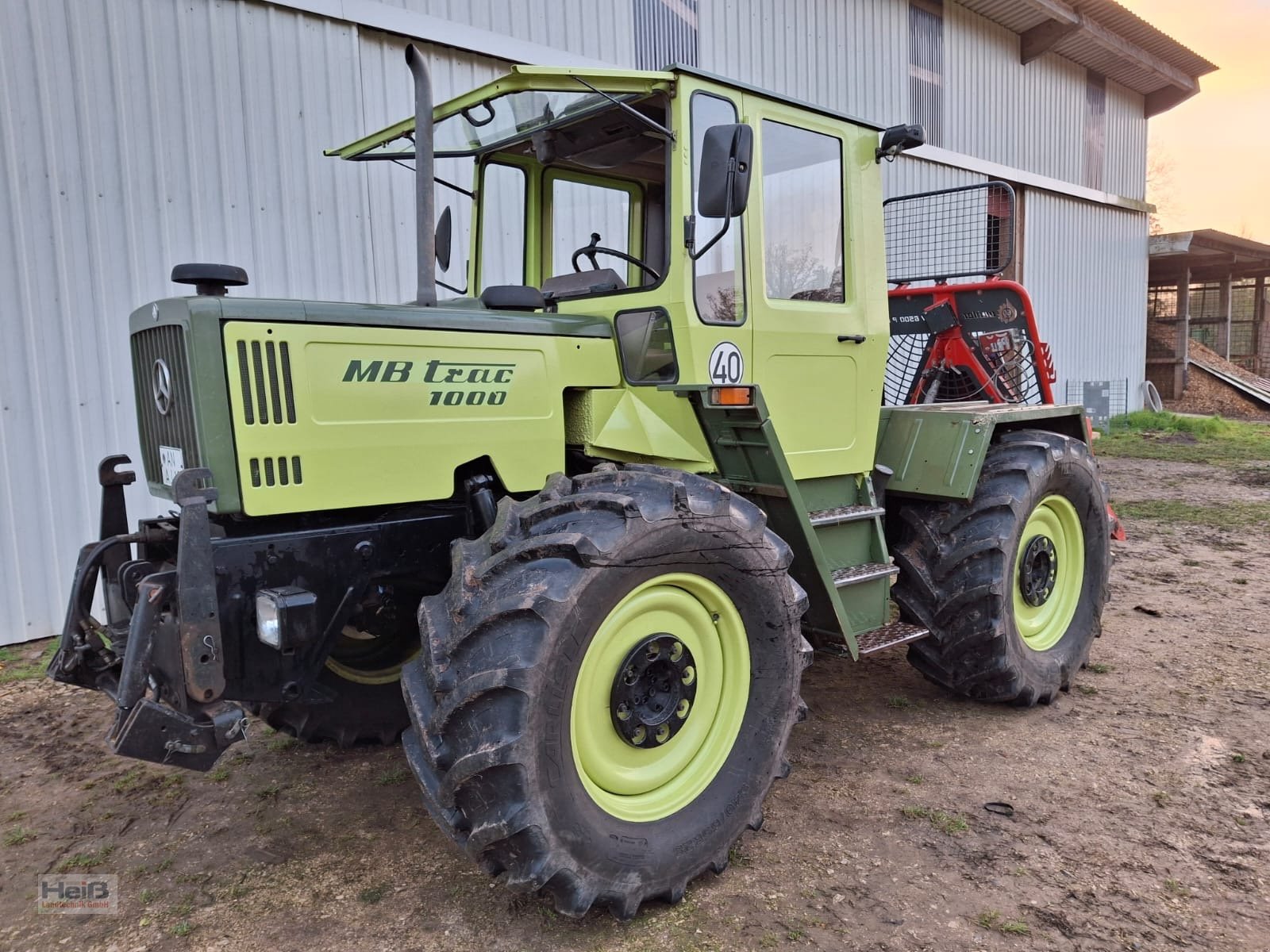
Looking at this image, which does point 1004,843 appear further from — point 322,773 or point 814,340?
point 322,773

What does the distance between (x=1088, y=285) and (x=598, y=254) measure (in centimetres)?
1482

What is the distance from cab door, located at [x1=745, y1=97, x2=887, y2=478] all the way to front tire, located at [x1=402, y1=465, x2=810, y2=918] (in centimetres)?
87

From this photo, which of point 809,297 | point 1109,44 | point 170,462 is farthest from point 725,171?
point 1109,44

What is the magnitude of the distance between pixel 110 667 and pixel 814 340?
275 cm

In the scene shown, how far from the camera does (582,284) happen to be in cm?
359

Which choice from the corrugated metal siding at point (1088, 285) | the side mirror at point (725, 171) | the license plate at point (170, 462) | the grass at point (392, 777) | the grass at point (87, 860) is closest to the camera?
the license plate at point (170, 462)

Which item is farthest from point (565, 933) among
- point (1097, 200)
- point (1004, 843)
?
point (1097, 200)

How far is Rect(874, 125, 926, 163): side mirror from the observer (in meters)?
3.65

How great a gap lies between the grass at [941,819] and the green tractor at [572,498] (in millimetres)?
612

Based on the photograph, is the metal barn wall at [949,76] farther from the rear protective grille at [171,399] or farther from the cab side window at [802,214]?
the rear protective grille at [171,399]

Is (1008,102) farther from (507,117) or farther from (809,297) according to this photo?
(507,117)

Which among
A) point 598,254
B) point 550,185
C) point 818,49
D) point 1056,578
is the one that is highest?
point 818,49

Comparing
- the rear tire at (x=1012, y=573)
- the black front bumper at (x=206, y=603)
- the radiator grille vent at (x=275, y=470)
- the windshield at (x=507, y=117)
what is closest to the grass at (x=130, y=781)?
the black front bumper at (x=206, y=603)

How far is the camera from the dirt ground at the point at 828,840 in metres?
2.59
